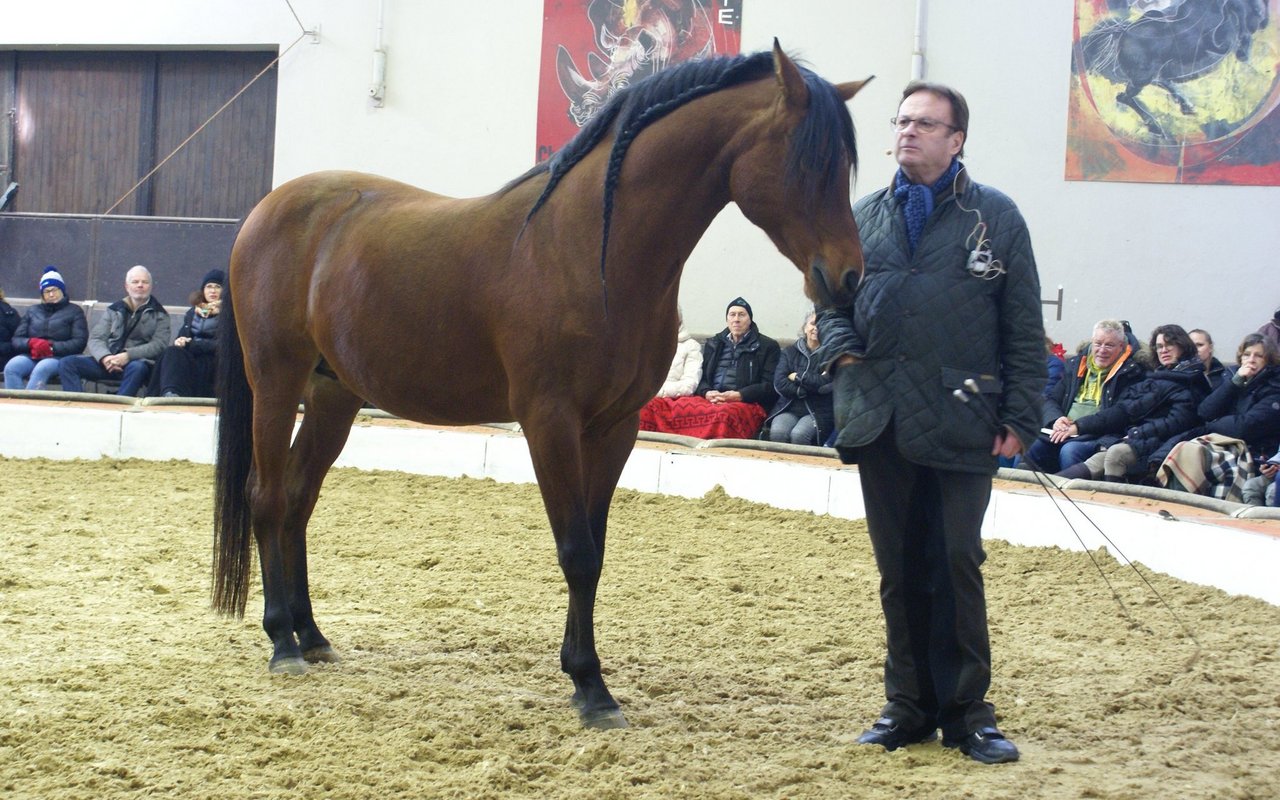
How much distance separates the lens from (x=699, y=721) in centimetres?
320

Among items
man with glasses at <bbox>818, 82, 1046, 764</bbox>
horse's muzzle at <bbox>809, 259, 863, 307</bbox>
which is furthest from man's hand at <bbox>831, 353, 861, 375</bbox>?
horse's muzzle at <bbox>809, 259, 863, 307</bbox>

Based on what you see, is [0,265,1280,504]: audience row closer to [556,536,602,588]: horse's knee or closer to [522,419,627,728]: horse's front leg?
[522,419,627,728]: horse's front leg

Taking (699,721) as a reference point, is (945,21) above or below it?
above

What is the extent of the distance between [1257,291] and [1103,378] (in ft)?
9.22

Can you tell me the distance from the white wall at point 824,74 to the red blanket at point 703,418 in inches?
89.9

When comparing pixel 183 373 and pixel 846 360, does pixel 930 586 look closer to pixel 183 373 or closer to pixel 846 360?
pixel 846 360

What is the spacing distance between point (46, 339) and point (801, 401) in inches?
253

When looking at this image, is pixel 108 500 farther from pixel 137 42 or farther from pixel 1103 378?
pixel 137 42

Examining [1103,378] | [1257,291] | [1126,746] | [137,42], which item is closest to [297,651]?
[1126,746]

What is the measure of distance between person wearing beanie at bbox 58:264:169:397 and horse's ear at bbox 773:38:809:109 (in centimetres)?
789

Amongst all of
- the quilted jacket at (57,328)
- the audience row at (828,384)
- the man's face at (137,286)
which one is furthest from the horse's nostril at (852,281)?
the quilted jacket at (57,328)

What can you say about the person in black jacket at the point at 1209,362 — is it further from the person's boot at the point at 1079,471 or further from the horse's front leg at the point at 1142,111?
the horse's front leg at the point at 1142,111

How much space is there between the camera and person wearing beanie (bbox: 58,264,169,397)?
9492 millimetres

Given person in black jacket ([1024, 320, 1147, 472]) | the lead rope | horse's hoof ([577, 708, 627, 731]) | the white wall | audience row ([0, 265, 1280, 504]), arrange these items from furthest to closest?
1. the lead rope
2. the white wall
3. person in black jacket ([1024, 320, 1147, 472])
4. audience row ([0, 265, 1280, 504])
5. horse's hoof ([577, 708, 627, 731])
